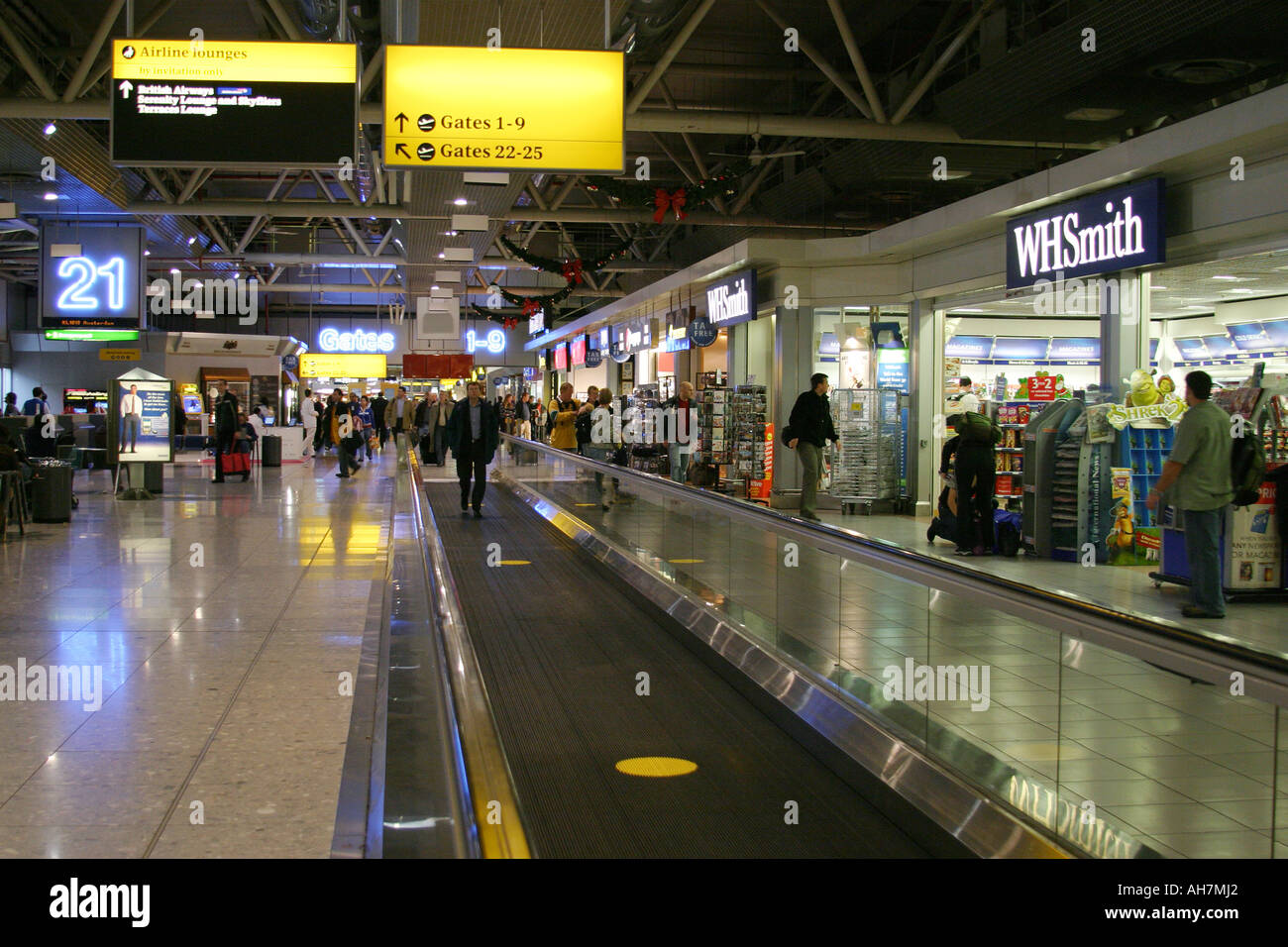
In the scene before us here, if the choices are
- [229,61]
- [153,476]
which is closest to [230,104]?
[229,61]

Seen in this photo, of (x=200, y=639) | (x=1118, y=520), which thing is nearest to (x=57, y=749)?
(x=200, y=639)

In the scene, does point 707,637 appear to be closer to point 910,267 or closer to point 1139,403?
point 1139,403

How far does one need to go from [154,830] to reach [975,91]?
1091 cm

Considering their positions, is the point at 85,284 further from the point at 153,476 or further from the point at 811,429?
the point at 811,429

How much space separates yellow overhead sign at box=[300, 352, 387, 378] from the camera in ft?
131

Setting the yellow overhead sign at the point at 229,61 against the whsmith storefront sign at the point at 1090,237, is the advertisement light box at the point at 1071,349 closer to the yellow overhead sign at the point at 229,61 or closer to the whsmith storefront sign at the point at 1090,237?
the whsmith storefront sign at the point at 1090,237

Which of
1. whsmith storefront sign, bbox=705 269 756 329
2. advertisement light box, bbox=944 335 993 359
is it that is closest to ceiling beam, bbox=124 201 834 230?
whsmith storefront sign, bbox=705 269 756 329

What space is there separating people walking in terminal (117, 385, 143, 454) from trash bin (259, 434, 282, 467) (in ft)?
26.0

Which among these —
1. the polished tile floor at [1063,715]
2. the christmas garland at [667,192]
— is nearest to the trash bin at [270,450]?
the christmas garland at [667,192]

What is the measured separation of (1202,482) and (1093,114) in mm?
6146

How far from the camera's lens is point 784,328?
17.4 meters

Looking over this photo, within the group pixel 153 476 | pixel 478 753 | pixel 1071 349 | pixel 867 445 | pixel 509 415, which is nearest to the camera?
pixel 478 753

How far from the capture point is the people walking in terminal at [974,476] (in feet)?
37.3

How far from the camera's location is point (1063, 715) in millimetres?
3891
